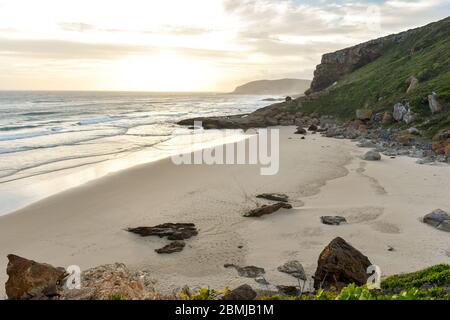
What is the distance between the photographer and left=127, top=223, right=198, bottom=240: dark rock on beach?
12273mm

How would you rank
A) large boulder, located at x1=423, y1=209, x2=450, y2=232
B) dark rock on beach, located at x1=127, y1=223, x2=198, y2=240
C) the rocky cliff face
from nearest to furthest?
large boulder, located at x1=423, y1=209, x2=450, y2=232, dark rock on beach, located at x1=127, y1=223, x2=198, y2=240, the rocky cliff face

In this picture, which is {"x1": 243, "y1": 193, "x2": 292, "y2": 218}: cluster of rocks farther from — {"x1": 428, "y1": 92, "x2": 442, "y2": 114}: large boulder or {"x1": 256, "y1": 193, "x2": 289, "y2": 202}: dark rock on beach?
{"x1": 428, "y1": 92, "x2": 442, "y2": 114}: large boulder

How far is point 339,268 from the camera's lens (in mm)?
8508

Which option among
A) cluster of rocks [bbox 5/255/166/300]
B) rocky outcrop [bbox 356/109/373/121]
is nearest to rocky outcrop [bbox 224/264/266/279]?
cluster of rocks [bbox 5/255/166/300]

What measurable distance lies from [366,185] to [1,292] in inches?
605

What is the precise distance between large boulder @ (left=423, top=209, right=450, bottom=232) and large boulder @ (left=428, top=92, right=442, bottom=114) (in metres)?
22.0

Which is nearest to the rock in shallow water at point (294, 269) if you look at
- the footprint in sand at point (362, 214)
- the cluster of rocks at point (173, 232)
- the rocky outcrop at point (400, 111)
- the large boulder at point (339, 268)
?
the large boulder at point (339, 268)

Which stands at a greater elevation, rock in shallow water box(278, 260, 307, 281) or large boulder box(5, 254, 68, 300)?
large boulder box(5, 254, 68, 300)

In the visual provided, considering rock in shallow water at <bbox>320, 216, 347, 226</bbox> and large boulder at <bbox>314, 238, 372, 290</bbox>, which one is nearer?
large boulder at <bbox>314, 238, 372, 290</bbox>

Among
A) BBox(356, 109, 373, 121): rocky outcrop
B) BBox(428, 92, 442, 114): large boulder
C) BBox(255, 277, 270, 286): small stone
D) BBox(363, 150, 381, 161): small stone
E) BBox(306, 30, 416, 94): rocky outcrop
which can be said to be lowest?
BBox(255, 277, 270, 286): small stone

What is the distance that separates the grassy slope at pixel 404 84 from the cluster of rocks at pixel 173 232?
928 inches

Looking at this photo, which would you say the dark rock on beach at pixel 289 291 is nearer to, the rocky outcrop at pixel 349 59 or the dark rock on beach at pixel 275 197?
the dark rock on beach at pixel 275 197

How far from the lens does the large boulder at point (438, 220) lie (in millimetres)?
12078
